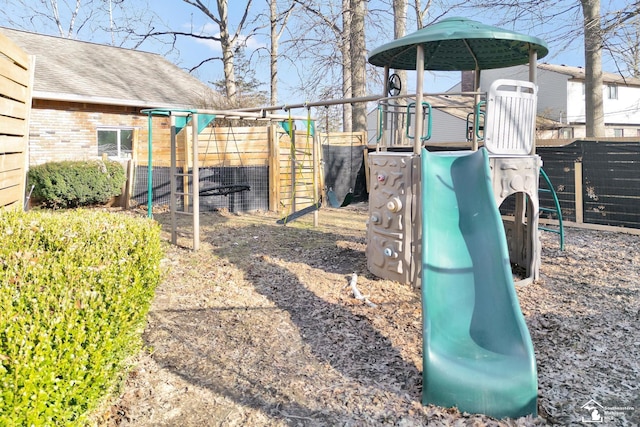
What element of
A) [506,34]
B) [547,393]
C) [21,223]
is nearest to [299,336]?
[547,393]

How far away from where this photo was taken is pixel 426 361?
3369mm

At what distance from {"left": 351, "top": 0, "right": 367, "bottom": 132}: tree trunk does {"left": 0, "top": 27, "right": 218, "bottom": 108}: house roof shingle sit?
16.4ft

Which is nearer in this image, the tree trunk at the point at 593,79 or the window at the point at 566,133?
the tree trunk at the point at 593,79

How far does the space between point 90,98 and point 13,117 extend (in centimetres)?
878

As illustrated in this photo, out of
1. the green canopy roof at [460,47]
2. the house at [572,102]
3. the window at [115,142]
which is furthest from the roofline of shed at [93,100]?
the house at [572,102]

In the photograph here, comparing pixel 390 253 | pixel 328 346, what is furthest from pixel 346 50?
pixel 328 346

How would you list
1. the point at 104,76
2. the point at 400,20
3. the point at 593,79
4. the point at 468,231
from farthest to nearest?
1. the point at 104,76
2. the point at 400,20
3. the point at 593,79
4. the point at 468,231

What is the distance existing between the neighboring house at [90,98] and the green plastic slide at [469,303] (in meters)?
9.26

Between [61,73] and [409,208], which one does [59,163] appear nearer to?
[61,73]

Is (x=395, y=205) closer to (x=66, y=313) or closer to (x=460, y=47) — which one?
(x=460, y=47)

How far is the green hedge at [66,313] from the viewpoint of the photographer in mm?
2043

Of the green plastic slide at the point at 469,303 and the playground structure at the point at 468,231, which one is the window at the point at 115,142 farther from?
the green plastic slide at the point at 469,303

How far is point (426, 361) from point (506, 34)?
12.9 feet

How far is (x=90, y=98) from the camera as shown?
12875 millimetres
